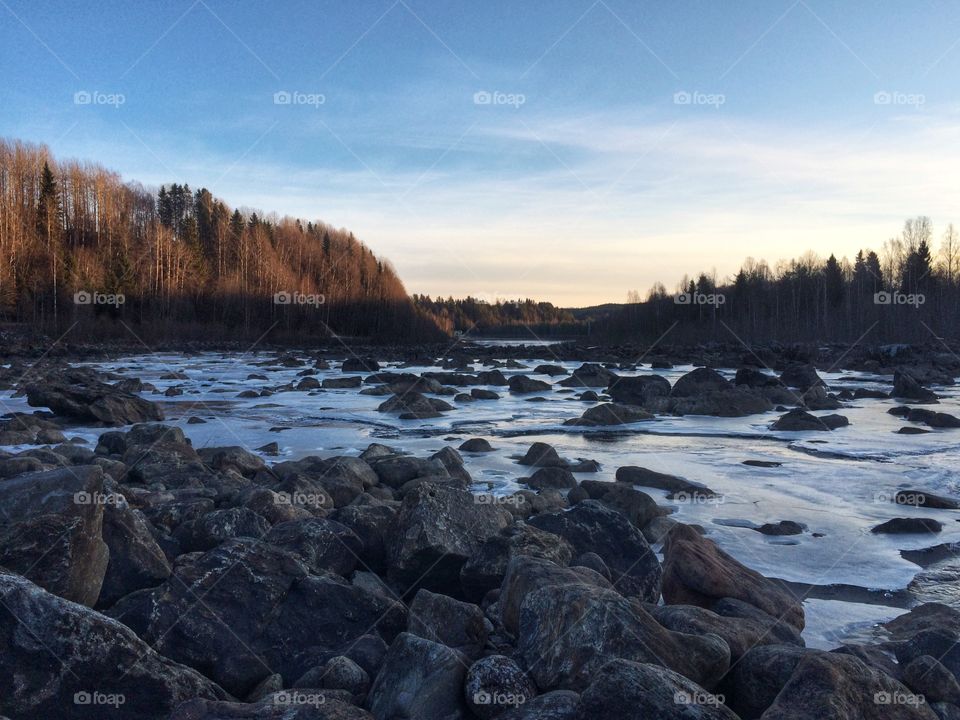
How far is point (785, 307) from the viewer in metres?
69.1

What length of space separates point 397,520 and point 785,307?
7106cm

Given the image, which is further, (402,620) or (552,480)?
(552,480)

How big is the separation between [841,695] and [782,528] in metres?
3.88

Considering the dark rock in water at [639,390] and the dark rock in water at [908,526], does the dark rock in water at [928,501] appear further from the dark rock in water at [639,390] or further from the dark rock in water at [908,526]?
the dark rock in water at [639,390]

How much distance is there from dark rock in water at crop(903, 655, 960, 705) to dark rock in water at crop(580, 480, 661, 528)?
3219mm

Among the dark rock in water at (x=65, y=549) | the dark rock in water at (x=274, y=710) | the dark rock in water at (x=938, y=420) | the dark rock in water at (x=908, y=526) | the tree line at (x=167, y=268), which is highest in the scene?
the tree line at (x=167, y=268)

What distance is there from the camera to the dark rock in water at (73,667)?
2.77m

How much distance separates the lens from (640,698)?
2.46m

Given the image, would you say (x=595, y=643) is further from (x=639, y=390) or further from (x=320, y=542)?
(x=639, y=390)

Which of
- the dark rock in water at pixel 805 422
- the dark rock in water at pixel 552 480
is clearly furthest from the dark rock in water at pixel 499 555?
the dark rock in water at pixel 805 422

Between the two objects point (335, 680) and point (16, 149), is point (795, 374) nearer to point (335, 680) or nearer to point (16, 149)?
point (335, 680)

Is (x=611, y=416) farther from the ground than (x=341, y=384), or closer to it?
closer to it

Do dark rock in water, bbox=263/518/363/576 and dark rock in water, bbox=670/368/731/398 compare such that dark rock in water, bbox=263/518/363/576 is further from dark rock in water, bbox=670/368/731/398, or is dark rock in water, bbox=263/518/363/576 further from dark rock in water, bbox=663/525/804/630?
dark rock in water, bbox=670/368/731/398

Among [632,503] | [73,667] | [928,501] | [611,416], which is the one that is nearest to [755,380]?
[611,416]
